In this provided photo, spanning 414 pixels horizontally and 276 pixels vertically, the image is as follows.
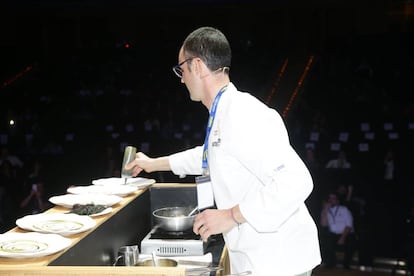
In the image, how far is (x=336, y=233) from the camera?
5.50 m

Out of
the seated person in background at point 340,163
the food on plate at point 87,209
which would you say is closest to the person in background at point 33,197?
the seated person in background at point 340,163

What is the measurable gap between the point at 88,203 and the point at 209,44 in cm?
80

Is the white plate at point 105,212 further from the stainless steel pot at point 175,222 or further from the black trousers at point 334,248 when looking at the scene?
the black trousers at point 334,248

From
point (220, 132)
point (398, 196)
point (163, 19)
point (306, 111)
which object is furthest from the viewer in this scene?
point (163, 19)

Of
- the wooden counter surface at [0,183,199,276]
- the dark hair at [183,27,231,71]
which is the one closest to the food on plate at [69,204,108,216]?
the wooden counter surface at [0,183,199,276]

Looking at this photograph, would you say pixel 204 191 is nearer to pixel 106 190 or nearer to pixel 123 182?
pixel 106 190

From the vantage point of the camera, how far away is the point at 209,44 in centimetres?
162

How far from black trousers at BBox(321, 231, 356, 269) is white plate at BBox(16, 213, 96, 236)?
4111 millimetres

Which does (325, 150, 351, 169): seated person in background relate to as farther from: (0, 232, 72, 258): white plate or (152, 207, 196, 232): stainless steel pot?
(0, 232, 72, 258): white plate

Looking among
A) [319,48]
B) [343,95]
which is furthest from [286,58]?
[343,95]

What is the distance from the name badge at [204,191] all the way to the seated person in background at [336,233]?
4.05 metres

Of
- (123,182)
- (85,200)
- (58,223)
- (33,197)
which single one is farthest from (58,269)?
(33,197)

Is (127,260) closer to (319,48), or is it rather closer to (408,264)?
(408,264)

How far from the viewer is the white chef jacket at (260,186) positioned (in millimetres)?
1410
